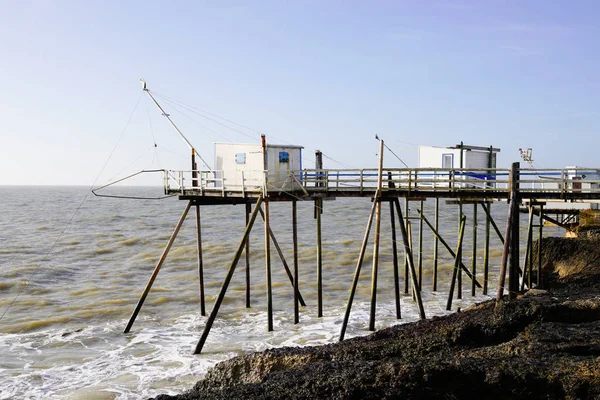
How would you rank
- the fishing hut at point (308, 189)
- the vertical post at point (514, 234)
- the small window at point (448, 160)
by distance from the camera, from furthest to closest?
the small window at point (448, 160)
the fishing hut at point (308, 189)
the vertical post at point (514, 234)

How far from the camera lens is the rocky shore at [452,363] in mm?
10086

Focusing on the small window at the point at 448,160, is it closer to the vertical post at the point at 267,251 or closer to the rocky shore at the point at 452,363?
the vertical post at the point at 267,251

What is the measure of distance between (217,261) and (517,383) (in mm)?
29434

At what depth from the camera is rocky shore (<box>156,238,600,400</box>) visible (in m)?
10.1

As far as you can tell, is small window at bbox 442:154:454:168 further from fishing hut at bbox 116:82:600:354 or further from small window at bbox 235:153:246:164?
small window at bbox 235:153:246:164

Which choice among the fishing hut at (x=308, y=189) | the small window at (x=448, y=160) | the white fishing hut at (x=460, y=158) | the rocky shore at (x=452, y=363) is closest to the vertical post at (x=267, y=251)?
the fishing hut at (x=308, y=189)

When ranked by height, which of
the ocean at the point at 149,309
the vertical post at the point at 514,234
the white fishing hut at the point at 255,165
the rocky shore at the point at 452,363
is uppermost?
the white fishing hut at the point at 255,165

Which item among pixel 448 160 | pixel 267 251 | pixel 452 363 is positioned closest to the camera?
pixel 452 363

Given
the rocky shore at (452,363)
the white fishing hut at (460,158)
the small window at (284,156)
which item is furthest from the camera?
the white fishing hut at (460,158)

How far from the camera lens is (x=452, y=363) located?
1078 cm

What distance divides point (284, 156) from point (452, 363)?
12.3 m

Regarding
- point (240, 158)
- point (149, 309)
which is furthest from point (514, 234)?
point (149, 309)

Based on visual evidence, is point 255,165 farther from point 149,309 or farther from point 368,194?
point 149,309

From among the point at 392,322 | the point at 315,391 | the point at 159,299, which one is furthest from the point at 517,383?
the point at 159,299
